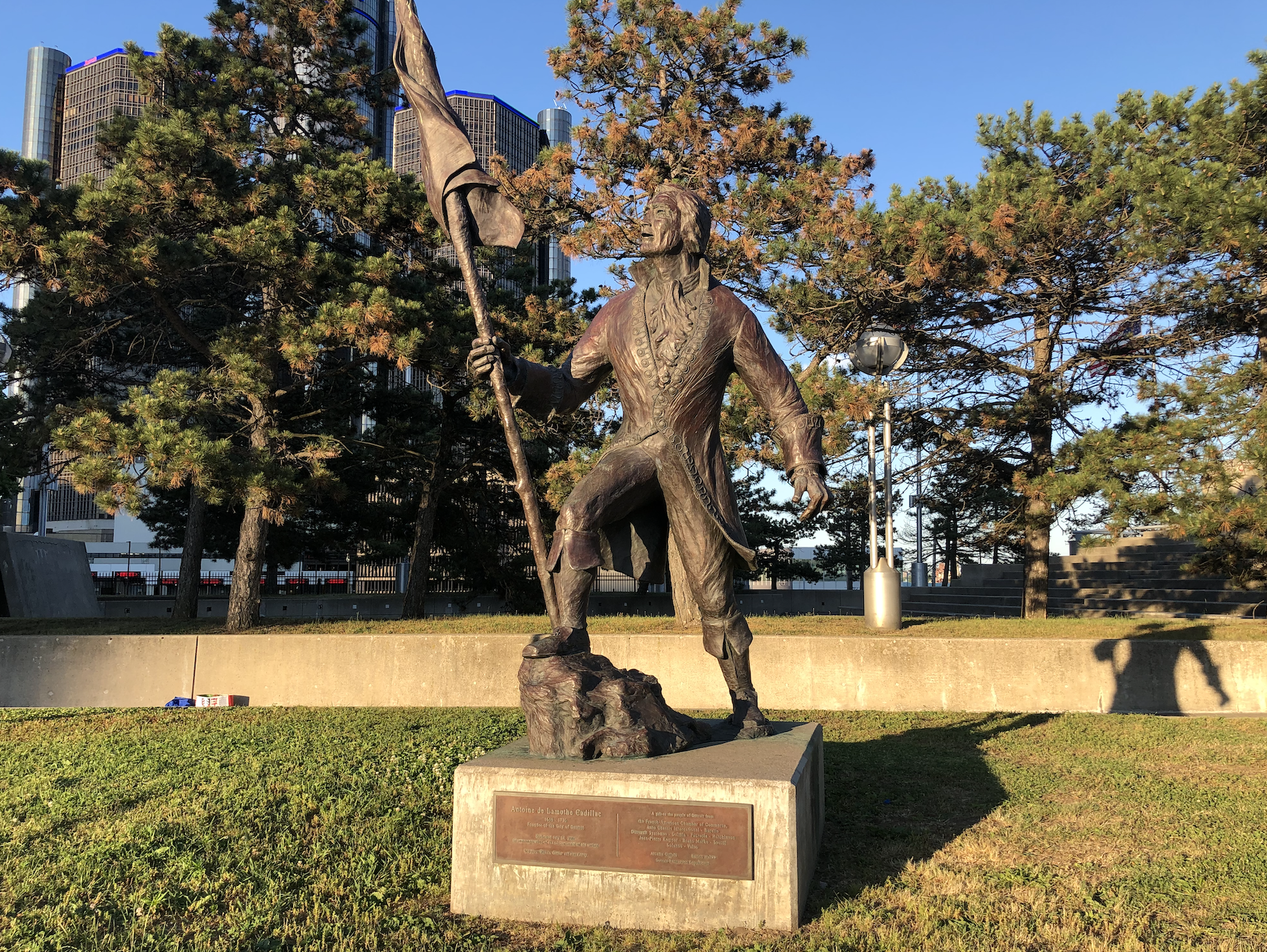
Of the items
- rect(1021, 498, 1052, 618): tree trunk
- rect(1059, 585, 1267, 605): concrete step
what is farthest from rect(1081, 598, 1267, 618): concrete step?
rect(1021, 498, 1052, 618): tree trunk

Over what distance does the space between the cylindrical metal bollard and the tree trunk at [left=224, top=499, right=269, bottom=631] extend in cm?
801

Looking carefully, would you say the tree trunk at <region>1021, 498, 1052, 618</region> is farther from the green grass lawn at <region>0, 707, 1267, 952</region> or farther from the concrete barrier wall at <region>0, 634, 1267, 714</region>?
the green grass lawn at <region>0, 707, 1267, 952</region>

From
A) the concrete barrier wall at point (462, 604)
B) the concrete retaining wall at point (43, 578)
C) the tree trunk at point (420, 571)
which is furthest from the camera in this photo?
the concrete barrier wall at point (462, 604)

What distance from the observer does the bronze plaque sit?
3352 millimetres

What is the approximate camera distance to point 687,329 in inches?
168

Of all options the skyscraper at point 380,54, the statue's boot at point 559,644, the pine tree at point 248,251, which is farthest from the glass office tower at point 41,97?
the statue's boot at point 559,644

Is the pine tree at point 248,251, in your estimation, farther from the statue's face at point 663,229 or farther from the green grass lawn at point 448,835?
the statue's face at point 663,229

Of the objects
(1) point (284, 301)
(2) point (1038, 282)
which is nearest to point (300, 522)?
(1) point (284, 301)

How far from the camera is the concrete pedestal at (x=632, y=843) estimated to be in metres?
3.34

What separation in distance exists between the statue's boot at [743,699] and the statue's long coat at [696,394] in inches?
18.6

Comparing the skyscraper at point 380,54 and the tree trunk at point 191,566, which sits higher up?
the skyscraper at point 380,54

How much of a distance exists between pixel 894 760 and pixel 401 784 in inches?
133

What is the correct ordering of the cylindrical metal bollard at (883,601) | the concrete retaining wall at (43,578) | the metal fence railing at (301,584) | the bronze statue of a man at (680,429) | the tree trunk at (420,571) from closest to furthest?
the bronze statue of a man at (680,429), the cylindrical metal bollard at (883,601), the tree trunk at (420,571), the concrete retaining wall at (43,578), the metal fence railing at (301,584)

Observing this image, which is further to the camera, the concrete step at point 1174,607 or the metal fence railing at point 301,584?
the metal fence railing at point 301,584
